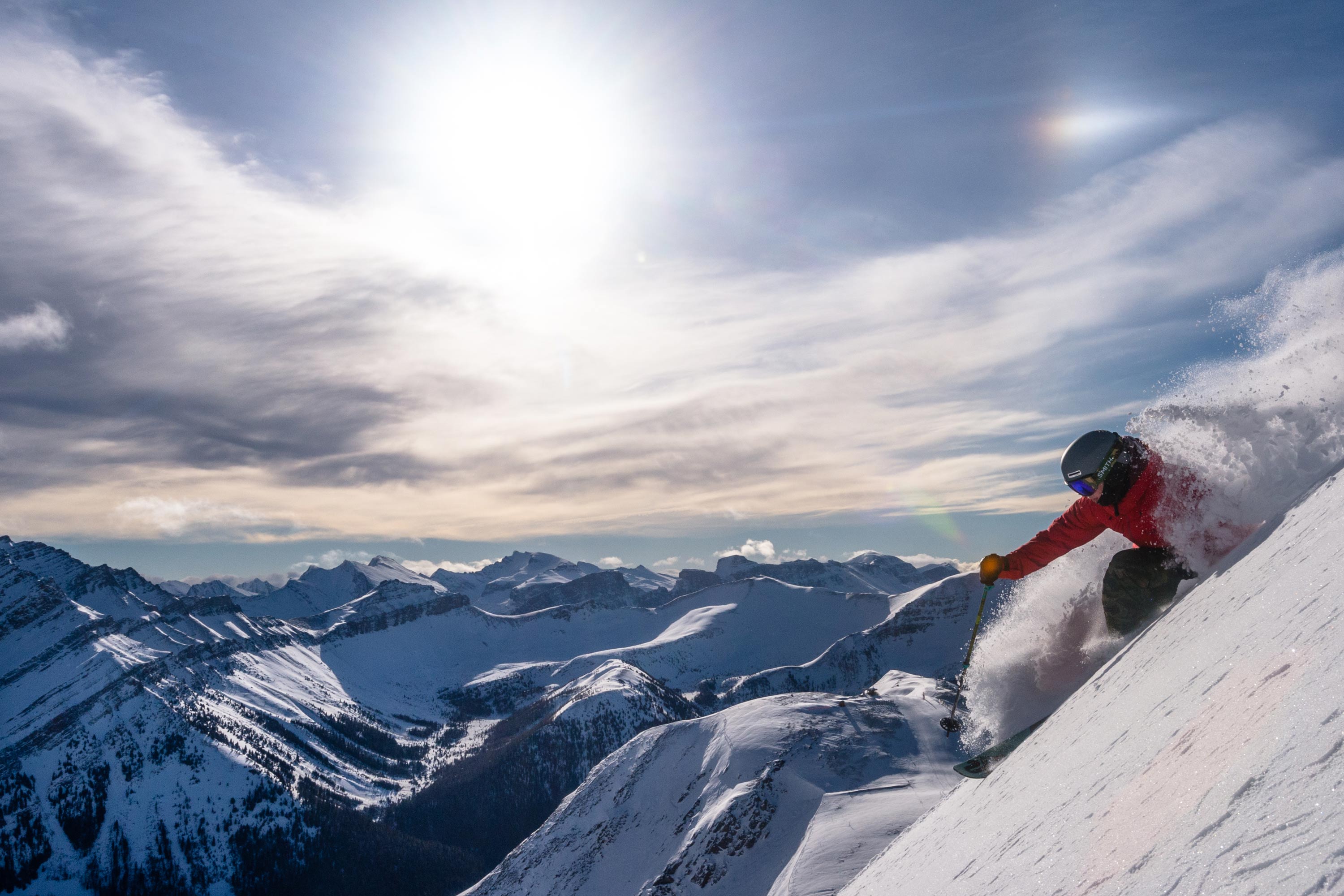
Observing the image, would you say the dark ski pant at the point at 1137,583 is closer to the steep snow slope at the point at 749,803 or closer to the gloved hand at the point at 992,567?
the gloved hand at the point at 992,567

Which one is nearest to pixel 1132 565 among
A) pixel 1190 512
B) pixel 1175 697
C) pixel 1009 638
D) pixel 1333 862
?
pixel 1190 512

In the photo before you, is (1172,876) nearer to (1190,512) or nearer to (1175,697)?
(1175,697)

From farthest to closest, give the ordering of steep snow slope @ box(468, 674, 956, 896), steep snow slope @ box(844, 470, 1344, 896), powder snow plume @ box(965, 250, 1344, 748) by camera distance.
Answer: steep snow slope @ box(468, 674, 956, 896)
powder snow plume @ box(965, 250, 1344, 748)
steep snow slope @ box(844, 470, 1344, 896)

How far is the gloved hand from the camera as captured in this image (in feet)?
41.3

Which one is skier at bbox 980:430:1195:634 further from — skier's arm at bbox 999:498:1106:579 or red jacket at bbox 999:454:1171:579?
skier's arm at bbox 999:498:1106:579

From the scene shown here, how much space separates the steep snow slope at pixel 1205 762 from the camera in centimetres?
308

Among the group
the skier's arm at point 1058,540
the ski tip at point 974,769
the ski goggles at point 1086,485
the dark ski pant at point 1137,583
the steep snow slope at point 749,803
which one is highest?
the ski goggles at point 1086,485

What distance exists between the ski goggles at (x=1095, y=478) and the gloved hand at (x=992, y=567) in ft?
7.91

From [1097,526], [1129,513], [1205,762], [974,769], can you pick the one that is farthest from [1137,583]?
[1205,762]

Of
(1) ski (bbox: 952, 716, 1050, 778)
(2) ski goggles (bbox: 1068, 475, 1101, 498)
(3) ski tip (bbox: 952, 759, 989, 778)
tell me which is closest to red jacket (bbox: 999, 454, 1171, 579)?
(2) ski goggles (bbox: 1068, 475, 1101, 498)

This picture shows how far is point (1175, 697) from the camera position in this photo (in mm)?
5895

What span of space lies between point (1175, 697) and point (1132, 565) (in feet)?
17.8

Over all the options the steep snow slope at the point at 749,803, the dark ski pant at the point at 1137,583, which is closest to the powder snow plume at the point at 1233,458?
the dark ski pant at the point at 1137,583

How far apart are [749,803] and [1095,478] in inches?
1927
